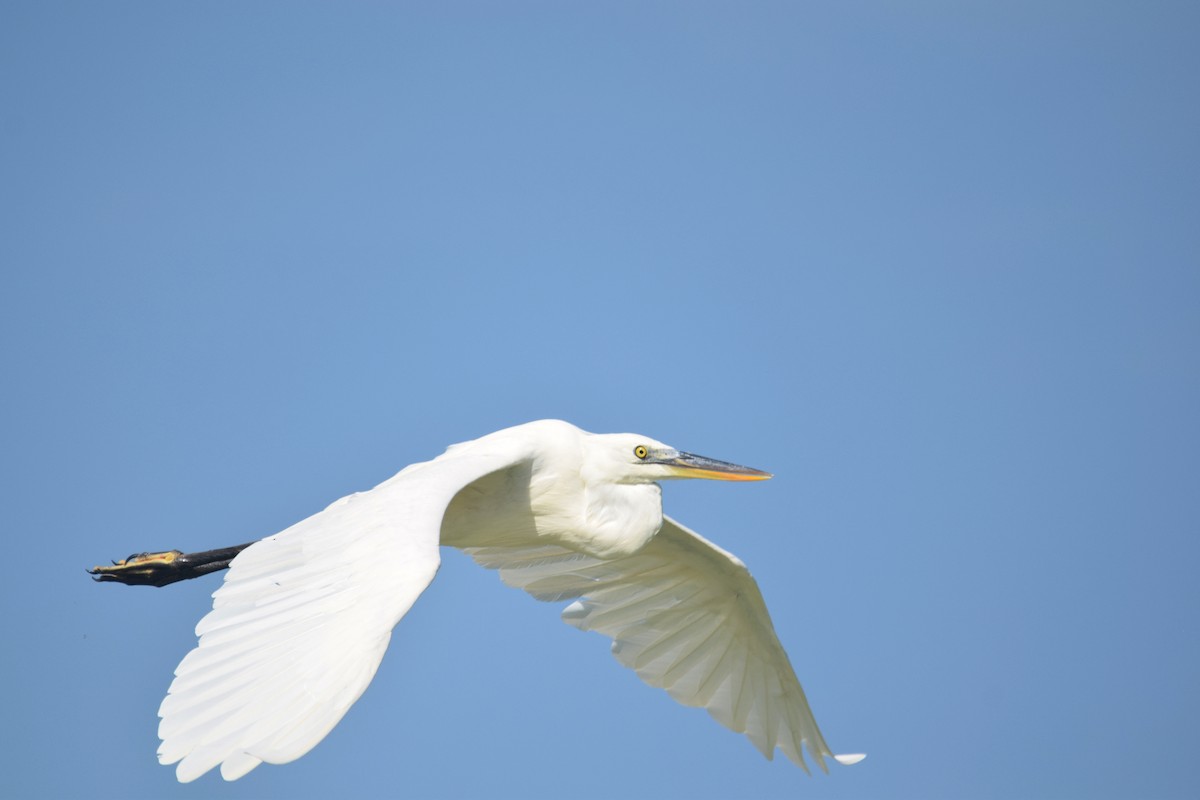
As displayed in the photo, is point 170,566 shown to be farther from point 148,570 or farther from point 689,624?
point 689,624

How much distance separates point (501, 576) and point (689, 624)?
1.64 metres

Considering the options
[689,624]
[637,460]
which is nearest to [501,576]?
[689,624]

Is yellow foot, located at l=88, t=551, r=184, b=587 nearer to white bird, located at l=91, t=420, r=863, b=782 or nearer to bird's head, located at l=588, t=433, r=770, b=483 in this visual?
white bird, located at l=91, t=420, r=863, b=782

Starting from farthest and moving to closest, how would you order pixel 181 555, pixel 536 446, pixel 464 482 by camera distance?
1. pixel 181 555
2. pixel 536 446
3. pixel 464 482

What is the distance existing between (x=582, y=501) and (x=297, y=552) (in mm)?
2742

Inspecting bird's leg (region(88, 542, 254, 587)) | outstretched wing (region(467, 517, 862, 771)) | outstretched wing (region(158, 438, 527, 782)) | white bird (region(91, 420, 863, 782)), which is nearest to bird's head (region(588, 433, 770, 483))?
white bird (region(91, 420, 863, 782))

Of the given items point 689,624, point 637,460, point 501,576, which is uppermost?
point 637,460

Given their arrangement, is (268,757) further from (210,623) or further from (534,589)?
(534,589)

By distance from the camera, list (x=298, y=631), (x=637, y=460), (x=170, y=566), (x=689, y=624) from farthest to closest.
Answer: (x=689, y=624)
(x=170, y=566)
(x=637, y=460)
(x=298, y=631)

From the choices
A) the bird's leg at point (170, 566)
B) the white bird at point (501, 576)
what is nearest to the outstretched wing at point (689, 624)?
the white bird at point (501, 576)

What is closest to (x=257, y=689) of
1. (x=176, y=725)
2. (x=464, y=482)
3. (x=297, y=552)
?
(x=176, y=725)

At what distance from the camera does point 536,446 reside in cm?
937

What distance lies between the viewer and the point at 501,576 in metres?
11.6

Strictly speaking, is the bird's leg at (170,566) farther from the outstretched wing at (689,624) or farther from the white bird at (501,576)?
the outstretched wing at (689,624)
